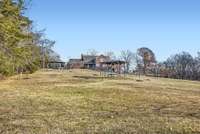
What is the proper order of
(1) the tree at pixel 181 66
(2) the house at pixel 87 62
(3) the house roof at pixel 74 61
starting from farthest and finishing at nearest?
(3) the house roof at pixel 74 61
(2) the house at pixel 87 62
(1) the tree at pixel 181 66

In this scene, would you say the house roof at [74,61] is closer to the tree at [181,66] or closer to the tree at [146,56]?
the tree at [146,56]

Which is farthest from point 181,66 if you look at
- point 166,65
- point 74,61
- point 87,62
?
point 74,61

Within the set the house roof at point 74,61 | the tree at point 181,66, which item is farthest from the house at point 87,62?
the tree at point 181,66

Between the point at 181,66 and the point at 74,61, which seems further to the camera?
the point at 74,61

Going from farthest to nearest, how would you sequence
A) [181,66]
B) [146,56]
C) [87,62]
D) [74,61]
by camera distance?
[74,61], [87,62], [146,56], [181,66]

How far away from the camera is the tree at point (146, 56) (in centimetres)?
11572

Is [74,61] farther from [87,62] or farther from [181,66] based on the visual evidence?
[181,66]

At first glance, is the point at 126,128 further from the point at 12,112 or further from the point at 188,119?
the point at 12,112

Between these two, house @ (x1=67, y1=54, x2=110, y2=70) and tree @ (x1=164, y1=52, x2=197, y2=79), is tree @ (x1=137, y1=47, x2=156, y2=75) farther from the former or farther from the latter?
house @ (x1=67, y1=54, x2=110, y2=70)

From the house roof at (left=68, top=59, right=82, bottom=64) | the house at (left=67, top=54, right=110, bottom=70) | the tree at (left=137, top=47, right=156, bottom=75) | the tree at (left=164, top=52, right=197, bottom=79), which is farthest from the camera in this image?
the house roof at (left=68, top=59, right=82, bottom=64)

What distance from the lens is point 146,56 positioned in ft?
389

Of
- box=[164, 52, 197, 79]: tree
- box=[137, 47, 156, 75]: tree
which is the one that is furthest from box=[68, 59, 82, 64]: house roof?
box=[164, 52, 197, 79]: tree

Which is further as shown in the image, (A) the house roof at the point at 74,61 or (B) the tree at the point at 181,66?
(A) the house roof at the point at 74,61

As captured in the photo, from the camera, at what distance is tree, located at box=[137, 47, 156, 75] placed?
380 feet
